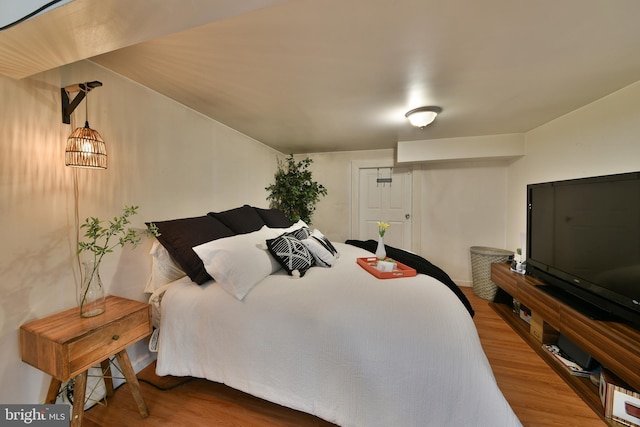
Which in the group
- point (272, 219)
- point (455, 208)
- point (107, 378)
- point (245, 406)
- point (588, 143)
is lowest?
point (245, 406)

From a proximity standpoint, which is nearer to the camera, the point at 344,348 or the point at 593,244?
the point at 344,348

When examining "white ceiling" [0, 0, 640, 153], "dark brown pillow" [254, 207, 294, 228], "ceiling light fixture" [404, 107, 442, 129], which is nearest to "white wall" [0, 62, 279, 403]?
"white ceiling" [0, 0, 640, 153]

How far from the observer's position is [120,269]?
1530 millimetres

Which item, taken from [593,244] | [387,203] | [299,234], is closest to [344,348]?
[299,234]

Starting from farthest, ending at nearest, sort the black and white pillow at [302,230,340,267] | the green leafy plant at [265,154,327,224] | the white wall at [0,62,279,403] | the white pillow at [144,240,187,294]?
the green leafy plant at [265,154,327,224], the black and white pillow at [302,230,340,267], the white pillow at [144,240,187,294], the white wall at [0,62,279,403]

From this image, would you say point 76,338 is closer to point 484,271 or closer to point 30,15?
point 30,15

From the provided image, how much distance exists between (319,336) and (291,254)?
0.68 m

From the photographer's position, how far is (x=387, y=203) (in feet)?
12.6

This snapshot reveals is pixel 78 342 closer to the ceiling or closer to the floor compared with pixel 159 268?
closer to the floor

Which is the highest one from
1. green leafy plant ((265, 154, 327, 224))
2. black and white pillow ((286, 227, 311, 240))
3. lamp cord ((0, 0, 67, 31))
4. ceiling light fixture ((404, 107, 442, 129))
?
ceiling light fixture ((404, 107, 442, 129))

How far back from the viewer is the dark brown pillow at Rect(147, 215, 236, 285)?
1530mm

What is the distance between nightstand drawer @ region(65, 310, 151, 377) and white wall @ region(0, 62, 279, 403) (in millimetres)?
385

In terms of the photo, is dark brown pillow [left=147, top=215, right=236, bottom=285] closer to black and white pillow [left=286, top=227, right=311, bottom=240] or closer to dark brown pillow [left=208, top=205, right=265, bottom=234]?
dark brown pillow [left=208, top=205, right=265, bottom=234]

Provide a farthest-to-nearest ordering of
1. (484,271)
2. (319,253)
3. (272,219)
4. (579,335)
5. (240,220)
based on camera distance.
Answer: (484,271) → (272,219) → (240,220) → (319,253) → (579,335)
